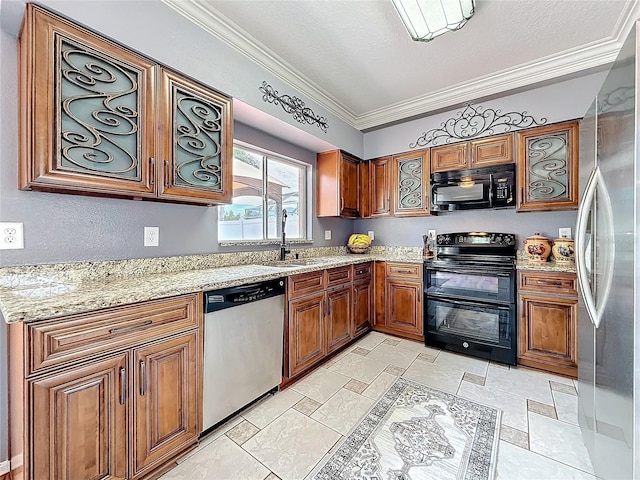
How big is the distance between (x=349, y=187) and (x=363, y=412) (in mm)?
2489

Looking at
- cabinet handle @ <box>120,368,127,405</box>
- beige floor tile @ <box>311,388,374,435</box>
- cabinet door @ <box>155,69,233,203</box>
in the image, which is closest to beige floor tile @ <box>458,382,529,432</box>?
beige floor tile @ <box>311,388,374,435</box>

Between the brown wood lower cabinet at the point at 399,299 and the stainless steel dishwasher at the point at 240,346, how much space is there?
164 centimetres

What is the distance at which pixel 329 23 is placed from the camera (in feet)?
6.51

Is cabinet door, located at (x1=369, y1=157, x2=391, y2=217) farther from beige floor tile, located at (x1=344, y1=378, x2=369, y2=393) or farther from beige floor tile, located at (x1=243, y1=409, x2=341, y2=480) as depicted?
beige floor tile, located at (x1=243, y1=409, x2=341, y2=480)

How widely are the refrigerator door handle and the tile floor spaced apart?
822 millimetres

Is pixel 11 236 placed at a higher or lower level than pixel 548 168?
lower

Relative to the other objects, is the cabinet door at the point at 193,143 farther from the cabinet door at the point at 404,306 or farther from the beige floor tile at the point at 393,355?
the cabinet door at the point at 404,306

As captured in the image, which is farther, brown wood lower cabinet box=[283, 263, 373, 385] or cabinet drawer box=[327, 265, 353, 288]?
cabinet drawer box=[327, 265, 353, 288]

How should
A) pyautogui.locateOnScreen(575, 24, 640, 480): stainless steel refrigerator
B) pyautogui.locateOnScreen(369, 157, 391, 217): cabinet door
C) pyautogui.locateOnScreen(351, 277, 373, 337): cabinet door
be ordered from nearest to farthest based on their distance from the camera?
pyautogui.locateOnScreen(575, 24, 640, 480): stainless steel refrigerator → pyautogui.locateOnScreen(351, 277, 373, 337): cabinet door → pyautogui.locateOnScreen(369, 157, 391, 217): cabinet door

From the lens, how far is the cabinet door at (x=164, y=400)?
50.0 inches

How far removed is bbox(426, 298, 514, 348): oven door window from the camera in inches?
101

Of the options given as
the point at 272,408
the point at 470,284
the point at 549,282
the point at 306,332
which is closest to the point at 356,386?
the point at 306,332

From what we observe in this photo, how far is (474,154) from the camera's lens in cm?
299

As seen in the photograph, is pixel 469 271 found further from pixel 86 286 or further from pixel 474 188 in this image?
pixel 86 286
